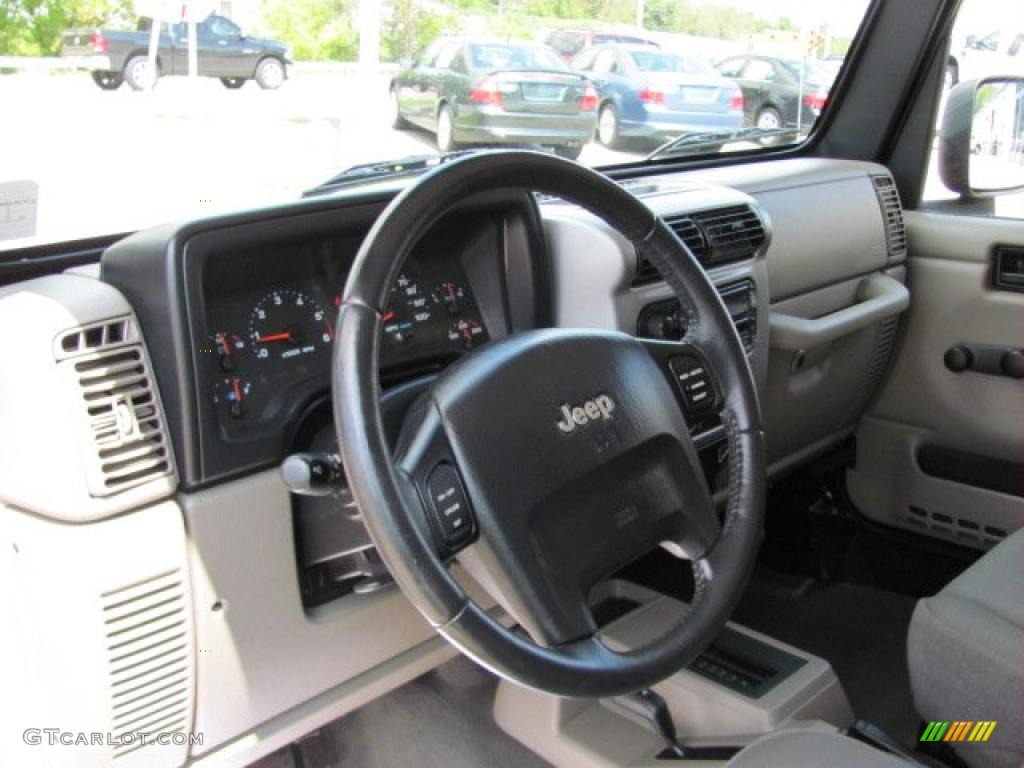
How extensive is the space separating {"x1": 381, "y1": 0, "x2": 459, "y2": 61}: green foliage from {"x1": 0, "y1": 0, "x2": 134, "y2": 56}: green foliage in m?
0.51

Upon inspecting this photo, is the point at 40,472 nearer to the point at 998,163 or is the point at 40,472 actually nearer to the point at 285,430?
the point at 285,430

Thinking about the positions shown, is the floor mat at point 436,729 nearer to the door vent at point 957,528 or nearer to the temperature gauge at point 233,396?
the temperature gauge at point 233,396

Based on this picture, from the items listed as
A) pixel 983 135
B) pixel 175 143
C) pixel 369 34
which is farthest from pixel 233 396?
pixel 983 135

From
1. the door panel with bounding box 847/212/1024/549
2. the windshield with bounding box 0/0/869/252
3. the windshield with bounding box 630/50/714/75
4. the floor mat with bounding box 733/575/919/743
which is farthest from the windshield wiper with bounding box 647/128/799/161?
the floor mat with bounding box 733/575/919/743

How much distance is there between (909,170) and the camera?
3.16m

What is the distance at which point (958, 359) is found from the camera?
2.85 metres

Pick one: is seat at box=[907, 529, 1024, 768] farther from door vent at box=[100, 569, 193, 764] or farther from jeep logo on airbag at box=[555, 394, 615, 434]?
door vent at box=[100, 569, 193, 764]

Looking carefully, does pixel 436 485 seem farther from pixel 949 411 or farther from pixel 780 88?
pixel 780 88

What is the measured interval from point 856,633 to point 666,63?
1485mm

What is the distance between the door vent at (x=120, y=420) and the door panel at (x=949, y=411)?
211 centimetres

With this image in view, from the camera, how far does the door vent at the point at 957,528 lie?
277 centimetres

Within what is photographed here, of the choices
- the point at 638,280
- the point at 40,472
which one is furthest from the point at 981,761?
the point at 40,472

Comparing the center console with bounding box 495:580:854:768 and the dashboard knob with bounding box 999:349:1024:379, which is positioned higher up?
the dashboard knob with bounding box 999:349:1024:379

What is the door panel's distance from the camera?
109 inches
